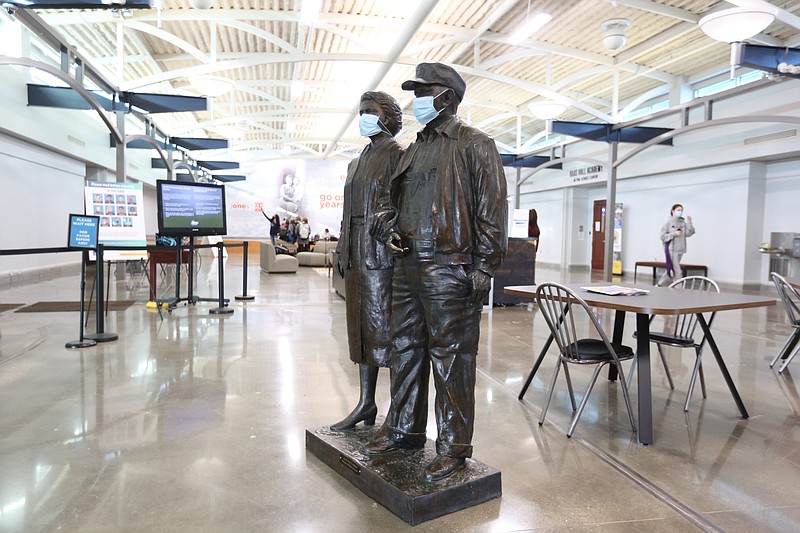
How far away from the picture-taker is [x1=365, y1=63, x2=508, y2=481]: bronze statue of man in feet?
7.04

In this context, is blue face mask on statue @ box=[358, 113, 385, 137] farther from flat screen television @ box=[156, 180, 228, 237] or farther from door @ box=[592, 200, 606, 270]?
door @ box=[592, 200, 606, 270]

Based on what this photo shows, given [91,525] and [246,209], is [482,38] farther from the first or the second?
[246,209]

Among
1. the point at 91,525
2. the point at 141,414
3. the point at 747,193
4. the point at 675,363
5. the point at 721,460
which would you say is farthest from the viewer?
the point at 747,193

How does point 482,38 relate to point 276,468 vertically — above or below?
above

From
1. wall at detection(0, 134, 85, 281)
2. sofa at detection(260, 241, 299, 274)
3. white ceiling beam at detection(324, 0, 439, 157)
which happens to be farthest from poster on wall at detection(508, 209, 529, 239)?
wall at detection(0, 134, 85, 281)

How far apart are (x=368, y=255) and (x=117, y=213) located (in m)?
4.20

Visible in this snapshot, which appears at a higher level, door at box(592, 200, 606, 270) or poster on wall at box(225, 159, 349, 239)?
poster on wall at box(225, 159, 349, 239)

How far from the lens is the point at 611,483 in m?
2.39

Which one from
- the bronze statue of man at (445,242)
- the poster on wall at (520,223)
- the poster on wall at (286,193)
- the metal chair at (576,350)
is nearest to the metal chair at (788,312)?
the metal chair at (576,350)

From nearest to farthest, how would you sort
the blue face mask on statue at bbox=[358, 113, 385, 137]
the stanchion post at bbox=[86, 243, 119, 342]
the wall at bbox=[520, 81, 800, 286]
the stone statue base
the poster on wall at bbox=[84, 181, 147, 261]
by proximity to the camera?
the stone statue base, the blue face mask on statue at bbox=[358, 113, 385, 137], the stanchion post at bbox=[86, 243, 119, 342], the poster on wall at bbox=[84, 181, 147, 261], the wall at bbox=[520, 81, 800, 286]

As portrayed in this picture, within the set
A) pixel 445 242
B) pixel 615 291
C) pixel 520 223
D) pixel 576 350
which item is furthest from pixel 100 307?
pixel 520 223

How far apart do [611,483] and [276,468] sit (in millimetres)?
1526

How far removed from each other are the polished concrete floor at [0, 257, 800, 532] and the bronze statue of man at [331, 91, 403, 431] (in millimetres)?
563

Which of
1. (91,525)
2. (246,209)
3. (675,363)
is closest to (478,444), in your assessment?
(91,525)
